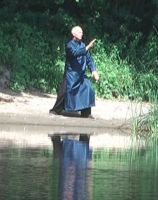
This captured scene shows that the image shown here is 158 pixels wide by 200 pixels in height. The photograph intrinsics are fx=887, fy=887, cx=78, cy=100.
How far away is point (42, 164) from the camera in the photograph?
11945mm

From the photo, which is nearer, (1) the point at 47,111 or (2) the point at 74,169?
(2) the point at 74,169

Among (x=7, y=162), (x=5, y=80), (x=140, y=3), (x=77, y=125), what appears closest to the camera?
(x=7, y=162)

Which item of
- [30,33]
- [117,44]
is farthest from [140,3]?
[30,33]

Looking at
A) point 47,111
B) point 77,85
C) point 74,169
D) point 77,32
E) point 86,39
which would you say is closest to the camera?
point 74,169

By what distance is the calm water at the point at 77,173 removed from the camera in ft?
31.6

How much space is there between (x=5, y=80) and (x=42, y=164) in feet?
38.0

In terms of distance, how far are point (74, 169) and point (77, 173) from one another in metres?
Answer: 0.38

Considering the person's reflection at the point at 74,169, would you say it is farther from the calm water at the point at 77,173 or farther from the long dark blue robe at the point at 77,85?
the long dark blue robe at the point at 77,85

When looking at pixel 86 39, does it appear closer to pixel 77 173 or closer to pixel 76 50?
pixel 76 50

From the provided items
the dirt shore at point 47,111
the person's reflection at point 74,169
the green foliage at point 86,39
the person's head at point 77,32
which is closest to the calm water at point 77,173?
the person's reflection at point 74,169

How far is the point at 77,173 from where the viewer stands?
36.5ft

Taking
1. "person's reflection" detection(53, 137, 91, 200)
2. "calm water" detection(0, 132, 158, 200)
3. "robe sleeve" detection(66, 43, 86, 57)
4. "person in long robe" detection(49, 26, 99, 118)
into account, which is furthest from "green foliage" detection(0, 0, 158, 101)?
"calm water" detection(0, 132, 158, 200)

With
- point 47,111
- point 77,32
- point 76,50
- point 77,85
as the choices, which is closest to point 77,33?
point 77,32

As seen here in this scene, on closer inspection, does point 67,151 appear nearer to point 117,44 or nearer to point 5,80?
point 5,80
